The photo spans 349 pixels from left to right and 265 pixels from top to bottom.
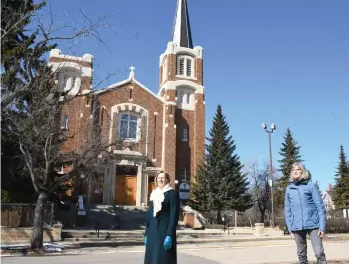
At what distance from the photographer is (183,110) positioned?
116ft

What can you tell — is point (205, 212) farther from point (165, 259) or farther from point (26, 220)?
point (165, 259)

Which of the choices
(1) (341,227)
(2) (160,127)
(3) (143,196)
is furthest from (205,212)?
(1) (341,227)

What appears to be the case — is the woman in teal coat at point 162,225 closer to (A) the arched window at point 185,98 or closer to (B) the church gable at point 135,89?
(B) the church gable at point 135,89

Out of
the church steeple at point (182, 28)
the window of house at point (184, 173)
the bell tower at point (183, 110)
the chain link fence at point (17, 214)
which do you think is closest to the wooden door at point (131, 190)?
the bell tower at point (183, 110)

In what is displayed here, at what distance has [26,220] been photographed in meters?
18.6

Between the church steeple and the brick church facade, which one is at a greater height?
the church steeple

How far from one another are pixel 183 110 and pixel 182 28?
1021 cm

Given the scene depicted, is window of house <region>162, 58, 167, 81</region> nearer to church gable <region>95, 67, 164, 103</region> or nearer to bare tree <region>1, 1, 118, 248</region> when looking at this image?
church gable <region>95, 67, 164, 103</region>

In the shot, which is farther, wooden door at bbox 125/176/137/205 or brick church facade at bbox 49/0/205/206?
wooden door at bbox 125/176/137/205

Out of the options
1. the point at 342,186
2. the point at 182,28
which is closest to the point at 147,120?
the point at 182,28

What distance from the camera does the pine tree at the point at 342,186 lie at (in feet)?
147

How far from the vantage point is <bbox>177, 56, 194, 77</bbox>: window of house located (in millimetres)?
36469

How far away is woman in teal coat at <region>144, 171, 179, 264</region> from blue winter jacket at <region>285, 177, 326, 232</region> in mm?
2065

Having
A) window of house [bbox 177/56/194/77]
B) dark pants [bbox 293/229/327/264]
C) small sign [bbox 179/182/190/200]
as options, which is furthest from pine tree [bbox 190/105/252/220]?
dark pants [bbox 293/229/327/264]
